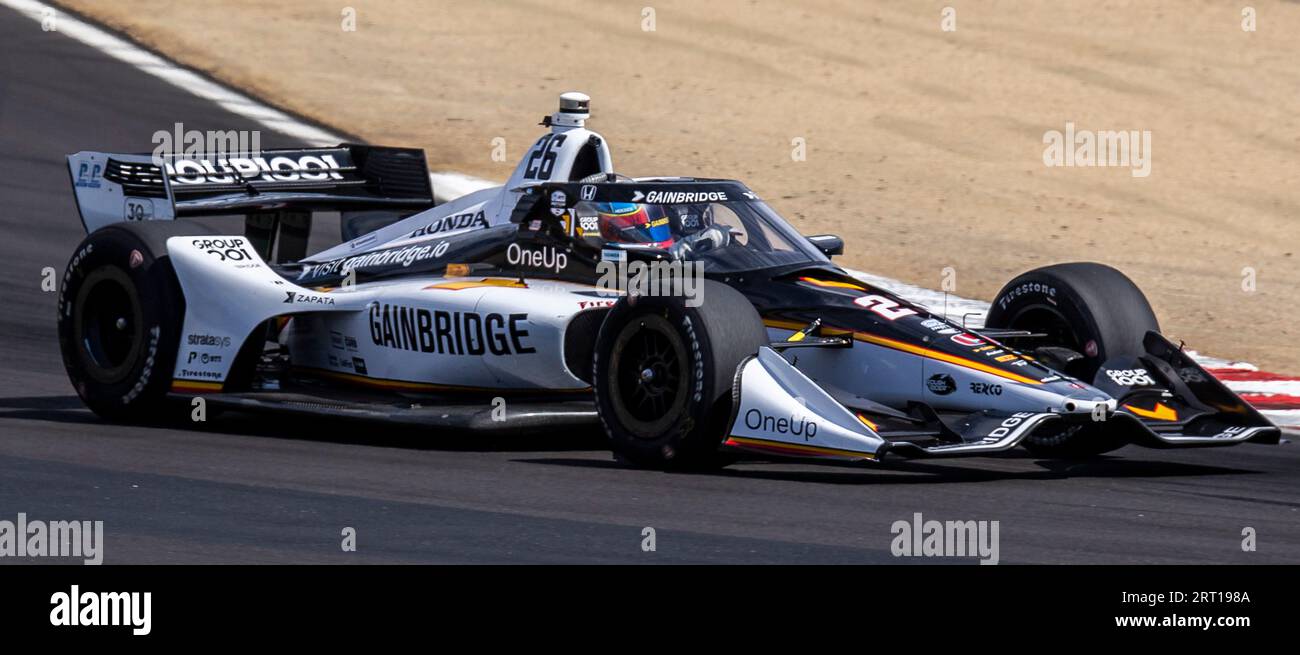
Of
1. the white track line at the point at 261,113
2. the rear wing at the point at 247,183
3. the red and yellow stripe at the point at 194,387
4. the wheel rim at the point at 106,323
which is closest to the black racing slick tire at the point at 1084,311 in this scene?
the white track line at the point at 261,113

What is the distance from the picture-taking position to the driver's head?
1002 cm

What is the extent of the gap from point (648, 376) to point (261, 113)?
12.3 meters

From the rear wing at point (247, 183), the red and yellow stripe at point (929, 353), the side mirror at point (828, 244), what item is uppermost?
the rear wing at point (247, 183)

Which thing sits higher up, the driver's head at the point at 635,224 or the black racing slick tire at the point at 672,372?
the driver's head at the point at 635,224

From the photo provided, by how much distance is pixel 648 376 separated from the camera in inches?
362

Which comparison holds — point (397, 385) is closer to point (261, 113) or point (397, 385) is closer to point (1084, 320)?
point (1084, 320)

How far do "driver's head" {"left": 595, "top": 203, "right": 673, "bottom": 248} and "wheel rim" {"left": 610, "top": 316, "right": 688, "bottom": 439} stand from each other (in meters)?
0.85

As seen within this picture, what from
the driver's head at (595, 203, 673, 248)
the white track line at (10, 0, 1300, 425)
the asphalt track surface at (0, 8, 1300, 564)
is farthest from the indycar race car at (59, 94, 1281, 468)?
the white track line at (10, 0, 1300, 425)

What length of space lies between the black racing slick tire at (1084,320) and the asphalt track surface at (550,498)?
0.49 feet

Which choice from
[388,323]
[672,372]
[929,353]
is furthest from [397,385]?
[929,353]

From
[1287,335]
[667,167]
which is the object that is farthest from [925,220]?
[1287,335]

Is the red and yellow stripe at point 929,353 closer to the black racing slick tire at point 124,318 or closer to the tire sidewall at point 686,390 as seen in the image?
the tire sidewall at point 686,390

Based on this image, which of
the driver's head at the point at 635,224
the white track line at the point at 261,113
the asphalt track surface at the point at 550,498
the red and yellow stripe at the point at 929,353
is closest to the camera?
the asphalt track surface at the point at 550,498

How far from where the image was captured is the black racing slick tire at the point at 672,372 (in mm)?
8883
